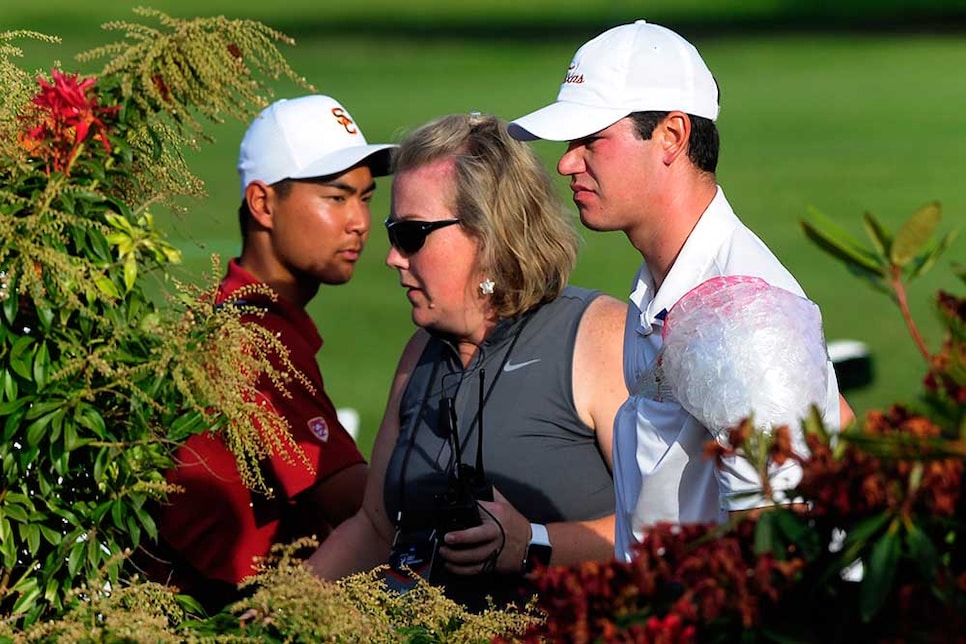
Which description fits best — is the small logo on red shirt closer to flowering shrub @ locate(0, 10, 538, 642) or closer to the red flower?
flowering shrub @ locate(0, 10, 538, 642)

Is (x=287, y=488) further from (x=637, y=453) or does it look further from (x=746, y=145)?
(x=746, y=145)

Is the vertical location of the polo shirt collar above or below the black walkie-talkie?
above

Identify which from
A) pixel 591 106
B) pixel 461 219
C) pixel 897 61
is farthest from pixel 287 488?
pixel 897 61

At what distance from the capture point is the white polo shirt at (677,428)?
104 inches

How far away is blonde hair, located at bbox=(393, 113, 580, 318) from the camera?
343 cm

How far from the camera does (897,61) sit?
2648 centimetres

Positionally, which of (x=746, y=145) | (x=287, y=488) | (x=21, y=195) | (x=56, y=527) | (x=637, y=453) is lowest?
(x=746, y=145)

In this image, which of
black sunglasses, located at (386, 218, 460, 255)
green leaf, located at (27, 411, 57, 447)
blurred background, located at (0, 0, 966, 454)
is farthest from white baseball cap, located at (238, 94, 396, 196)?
green leaf, located at (27, 411, 57, 447)

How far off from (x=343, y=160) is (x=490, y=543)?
1.57 m

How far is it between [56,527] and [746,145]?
18229 millimetres

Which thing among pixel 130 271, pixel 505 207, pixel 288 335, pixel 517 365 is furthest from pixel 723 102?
pixel 130 271

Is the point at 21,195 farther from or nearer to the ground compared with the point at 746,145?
farther from the ground

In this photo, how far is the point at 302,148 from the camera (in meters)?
4.34

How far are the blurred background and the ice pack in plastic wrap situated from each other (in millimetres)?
932
